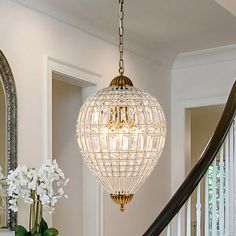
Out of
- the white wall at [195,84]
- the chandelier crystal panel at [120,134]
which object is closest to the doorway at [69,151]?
the white wall at [195,84]

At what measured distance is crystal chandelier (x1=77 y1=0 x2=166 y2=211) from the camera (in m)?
2.84

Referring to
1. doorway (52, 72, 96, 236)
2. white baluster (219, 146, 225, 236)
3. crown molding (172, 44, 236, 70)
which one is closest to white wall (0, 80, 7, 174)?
doorway (52, 72, 96, 236)

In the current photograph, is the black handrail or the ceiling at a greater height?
the ceiling

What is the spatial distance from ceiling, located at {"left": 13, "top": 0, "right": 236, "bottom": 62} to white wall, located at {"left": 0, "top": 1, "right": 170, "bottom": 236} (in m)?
0.09

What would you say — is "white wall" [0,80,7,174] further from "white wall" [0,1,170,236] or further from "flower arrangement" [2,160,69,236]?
"flower arrangement" [2,160,69,236]

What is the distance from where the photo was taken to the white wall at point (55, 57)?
11.1 ft

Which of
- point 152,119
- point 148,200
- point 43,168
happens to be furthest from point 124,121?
point 148,200

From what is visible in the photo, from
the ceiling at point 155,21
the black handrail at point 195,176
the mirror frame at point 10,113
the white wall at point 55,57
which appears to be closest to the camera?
the black handrail at point 195,176

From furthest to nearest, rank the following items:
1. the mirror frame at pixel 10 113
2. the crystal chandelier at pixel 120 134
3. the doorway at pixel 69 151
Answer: the doorway at pixel 69 151
the mirror frame at pixel 10 113
the crystal chandelier at pixel 120 134

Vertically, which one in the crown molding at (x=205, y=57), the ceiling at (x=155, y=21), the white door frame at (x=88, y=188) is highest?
the ceiling at (x=155, y=21)

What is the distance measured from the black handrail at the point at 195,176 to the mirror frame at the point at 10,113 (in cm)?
125

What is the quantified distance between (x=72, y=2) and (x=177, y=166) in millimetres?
2337

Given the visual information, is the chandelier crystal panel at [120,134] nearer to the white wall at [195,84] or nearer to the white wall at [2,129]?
the white wall at [2,129]

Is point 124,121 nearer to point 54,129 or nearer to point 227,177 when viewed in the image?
point 227,177
